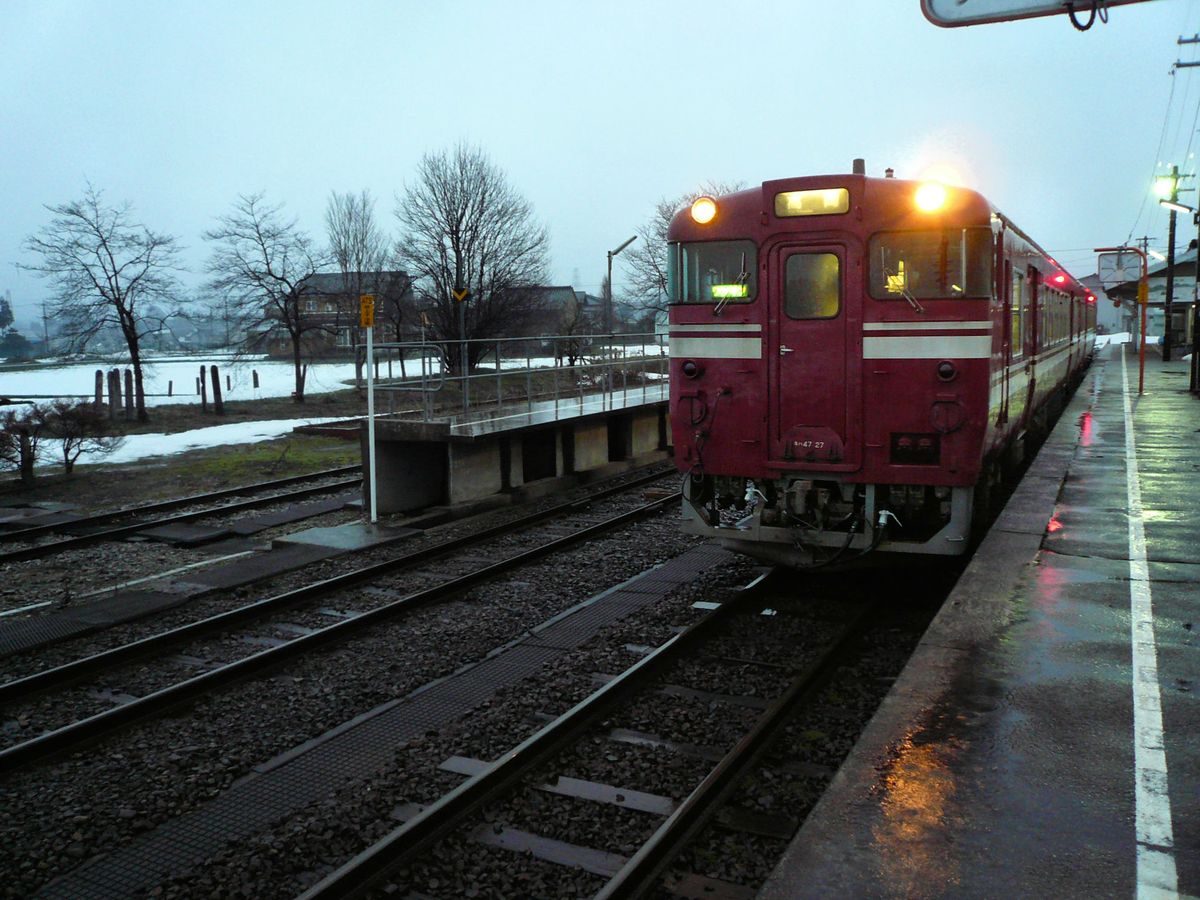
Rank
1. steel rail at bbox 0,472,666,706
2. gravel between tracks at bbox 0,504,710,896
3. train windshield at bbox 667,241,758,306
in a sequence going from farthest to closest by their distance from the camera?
train windshield at bbox 667,241,758,306 < steel rail at bbox 0,472,666,706 < gravel between tracks at bbox 0,504,710,896

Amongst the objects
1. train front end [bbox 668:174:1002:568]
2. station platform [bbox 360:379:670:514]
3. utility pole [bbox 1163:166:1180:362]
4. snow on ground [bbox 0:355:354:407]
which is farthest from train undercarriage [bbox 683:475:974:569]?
utility pole [bbox 1163:166:1180:362]

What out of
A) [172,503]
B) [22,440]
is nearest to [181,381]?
[22,440]

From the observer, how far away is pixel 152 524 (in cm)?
1312

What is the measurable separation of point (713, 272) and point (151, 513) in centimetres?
961

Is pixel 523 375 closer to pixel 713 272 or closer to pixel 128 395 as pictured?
pixel 713 272

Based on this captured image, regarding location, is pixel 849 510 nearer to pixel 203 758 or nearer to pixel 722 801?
pixel 722 801

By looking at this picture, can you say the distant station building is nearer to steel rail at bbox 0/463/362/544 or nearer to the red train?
steel rail at bbox 0/463/362/544

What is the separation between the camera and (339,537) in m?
12.1

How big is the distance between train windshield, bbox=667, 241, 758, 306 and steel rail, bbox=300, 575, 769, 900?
2969mm

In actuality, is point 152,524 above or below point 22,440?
below

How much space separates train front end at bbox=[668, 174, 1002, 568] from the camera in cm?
776

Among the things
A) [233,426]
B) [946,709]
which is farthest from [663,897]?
[233,426]

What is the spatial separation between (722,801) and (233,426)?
23474 millimetres

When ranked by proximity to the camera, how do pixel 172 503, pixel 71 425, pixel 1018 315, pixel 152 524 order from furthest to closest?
pixel 71 425, pixel 172 503, pixel 152 524, pixel 1018 315
